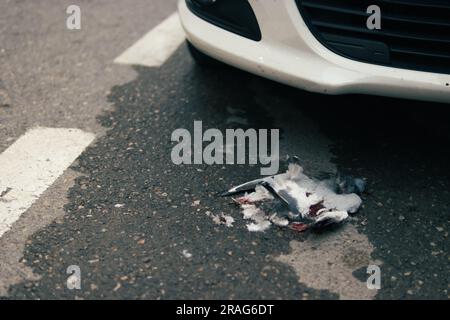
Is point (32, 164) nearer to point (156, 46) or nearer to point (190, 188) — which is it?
point (190, 188)

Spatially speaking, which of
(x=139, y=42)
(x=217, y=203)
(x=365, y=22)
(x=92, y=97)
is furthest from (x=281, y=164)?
(x=139, y=42)

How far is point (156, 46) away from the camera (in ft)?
13.0

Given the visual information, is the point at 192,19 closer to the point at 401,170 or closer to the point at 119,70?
the point at 119,70

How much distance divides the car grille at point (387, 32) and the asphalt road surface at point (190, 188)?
1.59ft

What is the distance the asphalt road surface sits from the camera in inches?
83.7

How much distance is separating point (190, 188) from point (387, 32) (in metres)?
0.98

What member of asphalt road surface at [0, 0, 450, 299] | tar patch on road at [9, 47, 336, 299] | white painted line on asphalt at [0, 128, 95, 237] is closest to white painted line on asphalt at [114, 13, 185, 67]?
asphalt road surface at [0, 0, 450, 299]

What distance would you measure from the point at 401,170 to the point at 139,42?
196 cm

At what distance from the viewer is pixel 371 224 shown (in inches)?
94.8

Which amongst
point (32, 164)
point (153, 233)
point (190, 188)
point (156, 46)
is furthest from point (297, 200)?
point (156, 46)

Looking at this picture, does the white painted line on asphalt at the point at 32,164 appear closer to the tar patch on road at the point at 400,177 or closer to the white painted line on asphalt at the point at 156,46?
the white painted line on asphalt at the point at 156,46

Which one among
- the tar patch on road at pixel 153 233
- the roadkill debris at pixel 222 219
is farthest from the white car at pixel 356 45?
the roadkill debris at pixel 222 219

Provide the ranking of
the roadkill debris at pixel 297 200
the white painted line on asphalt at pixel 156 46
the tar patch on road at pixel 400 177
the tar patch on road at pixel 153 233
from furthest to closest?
the white painted line on asphalt at pixel 156 46
the roadkill debris at pixel 297 200
the tar patch on road at pixel 400 177
the tar patch on road at pixel 153 233

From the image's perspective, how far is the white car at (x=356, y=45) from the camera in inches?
96.9
